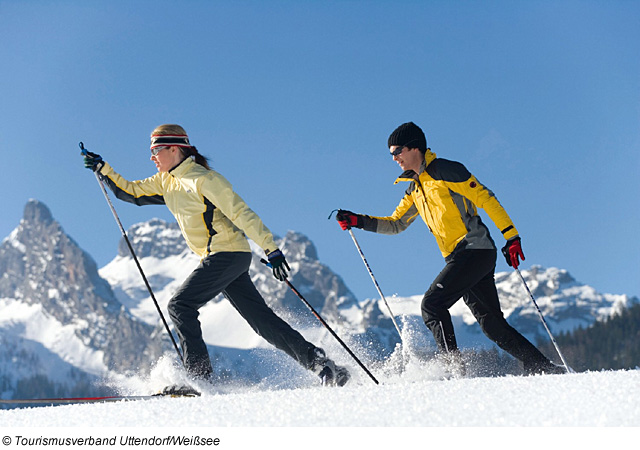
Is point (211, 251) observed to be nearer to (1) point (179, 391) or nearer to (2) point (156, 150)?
(2) point (156, 150)

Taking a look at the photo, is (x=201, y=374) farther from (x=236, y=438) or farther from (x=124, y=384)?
(x=236, y=438)

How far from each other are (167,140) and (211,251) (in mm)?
1006

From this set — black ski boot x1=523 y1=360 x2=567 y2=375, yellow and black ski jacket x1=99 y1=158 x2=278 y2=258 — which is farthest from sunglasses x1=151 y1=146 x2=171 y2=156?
black ski boot x1=523 y1=360 x2=567 y2=375

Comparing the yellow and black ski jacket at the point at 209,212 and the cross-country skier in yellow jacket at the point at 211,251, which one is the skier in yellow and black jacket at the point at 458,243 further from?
the yellow and black ski jacket at the point at 209,212

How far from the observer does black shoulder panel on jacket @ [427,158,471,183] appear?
543 centimetres

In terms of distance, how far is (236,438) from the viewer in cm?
271

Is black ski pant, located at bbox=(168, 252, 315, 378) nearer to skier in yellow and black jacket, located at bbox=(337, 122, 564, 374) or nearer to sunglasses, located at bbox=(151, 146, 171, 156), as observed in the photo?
sunglasses, located at bbox=(151, 146, 171, 156)

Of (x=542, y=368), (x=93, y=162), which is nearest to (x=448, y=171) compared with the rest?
(x=542, y=368)

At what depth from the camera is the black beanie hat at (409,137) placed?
5.75 metres

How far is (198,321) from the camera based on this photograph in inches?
212

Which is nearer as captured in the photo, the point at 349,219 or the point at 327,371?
the point at 327,371

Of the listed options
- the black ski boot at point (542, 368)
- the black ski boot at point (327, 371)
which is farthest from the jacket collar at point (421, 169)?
the black ski boot at point (542, 368)

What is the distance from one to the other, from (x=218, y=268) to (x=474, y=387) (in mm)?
2560

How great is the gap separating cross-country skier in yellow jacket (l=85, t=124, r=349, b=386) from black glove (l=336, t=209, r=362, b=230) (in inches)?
45.5
